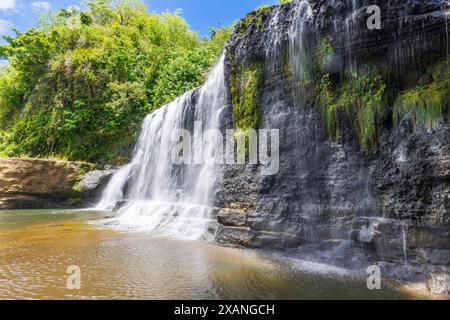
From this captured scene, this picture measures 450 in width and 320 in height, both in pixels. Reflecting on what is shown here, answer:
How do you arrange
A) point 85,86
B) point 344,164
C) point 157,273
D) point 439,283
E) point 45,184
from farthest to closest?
point 85,86
point 45,184
point 344,164
point 157,273
point 439,283

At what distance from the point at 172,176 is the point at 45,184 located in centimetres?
748

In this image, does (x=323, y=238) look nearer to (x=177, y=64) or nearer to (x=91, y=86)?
(x=177, y=64)

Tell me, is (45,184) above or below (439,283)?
above

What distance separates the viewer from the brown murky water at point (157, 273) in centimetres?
367

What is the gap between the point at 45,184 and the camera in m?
14.7

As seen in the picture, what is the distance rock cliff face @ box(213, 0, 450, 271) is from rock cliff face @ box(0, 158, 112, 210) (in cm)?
1002

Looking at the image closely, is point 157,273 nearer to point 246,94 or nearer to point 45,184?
point 246,94

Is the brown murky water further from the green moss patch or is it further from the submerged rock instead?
the green moss patch

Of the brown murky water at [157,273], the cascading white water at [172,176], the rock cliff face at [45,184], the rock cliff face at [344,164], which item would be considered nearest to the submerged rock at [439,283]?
the rock cliff face at [344,164]

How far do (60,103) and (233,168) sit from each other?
1545cm

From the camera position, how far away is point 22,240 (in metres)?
6.50

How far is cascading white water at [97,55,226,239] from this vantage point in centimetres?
827

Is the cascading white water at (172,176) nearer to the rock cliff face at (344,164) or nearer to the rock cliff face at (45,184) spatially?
the rock cliff face at (45,184)

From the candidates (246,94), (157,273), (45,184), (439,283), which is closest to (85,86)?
(45,184)
